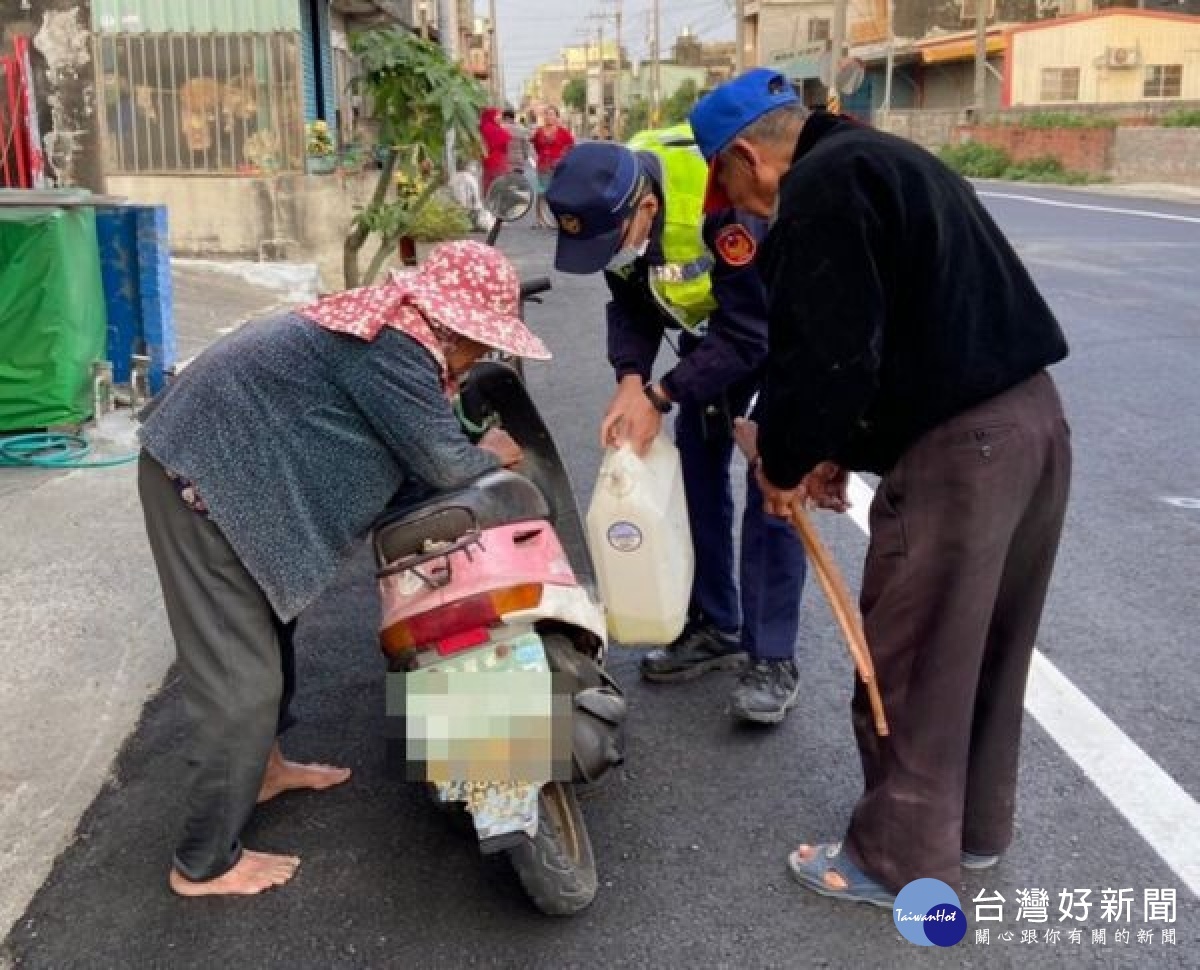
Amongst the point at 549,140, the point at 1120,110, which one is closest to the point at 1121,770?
the point at 549,140

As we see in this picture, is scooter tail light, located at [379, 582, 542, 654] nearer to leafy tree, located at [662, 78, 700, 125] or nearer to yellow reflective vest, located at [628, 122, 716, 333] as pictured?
yellow reflective vest, located at [628, 122, 716, 333]

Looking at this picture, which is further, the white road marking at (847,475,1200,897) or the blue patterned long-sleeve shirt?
the white road marking at (847,475,1200,897)

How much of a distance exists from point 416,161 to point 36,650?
296 inches

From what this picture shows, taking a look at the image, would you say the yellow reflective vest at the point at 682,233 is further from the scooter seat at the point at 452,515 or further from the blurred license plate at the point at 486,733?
the blurred license plate at the point at 486,733

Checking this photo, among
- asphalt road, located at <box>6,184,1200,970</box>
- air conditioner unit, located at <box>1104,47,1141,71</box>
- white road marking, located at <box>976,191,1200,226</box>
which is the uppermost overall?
air conditioner unit, located at <box>1104,47,1141,71</box>

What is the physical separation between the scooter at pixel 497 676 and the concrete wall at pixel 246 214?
11.8m

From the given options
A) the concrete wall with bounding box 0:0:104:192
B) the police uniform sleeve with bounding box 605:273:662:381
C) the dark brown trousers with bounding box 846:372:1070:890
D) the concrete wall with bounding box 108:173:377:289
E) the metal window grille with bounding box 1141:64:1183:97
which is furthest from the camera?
the metal window grille with bounding box 1141:64:1183:97

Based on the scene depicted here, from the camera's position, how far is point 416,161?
11.1 metres

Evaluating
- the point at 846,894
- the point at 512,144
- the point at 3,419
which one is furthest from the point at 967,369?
the point at 512,144

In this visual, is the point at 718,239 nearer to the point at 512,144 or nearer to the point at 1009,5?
the point at 512,144

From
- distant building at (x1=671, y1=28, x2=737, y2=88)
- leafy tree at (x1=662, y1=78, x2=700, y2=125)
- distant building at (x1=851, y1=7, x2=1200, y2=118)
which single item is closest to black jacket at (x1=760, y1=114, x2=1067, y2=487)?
distant building at (x1=851, y1=7, x2=1200, y2=118)

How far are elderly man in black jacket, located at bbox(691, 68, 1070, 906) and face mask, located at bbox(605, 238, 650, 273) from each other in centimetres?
55

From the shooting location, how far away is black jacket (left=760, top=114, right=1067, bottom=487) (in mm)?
2562

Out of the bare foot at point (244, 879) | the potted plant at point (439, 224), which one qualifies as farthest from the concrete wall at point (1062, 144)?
the bare foot at point (244, 879)
